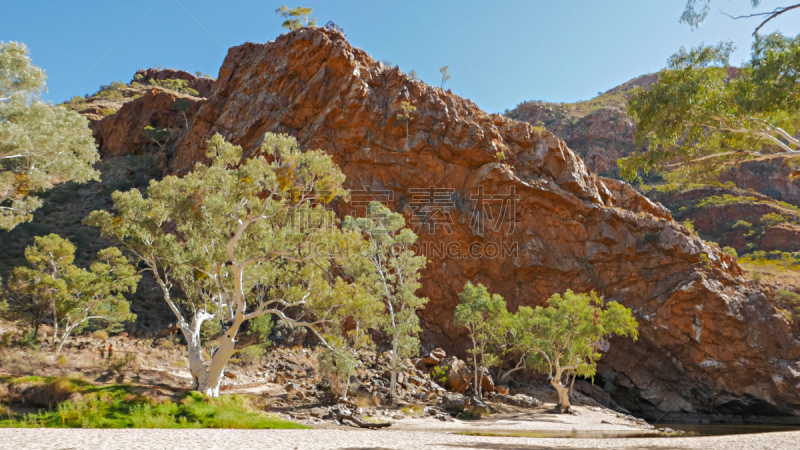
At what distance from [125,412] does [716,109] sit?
72.3ft

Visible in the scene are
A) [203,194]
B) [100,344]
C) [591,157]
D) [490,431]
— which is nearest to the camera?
[203,194]

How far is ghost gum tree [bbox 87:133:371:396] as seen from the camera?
17.6 m

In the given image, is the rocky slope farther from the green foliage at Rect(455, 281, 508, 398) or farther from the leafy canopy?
the green foliage at Rect(455, 281, 508, 398)

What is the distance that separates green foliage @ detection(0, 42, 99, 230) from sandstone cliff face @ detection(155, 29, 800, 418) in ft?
70.2

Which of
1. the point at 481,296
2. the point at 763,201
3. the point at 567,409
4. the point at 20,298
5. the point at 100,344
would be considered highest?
the point at 763,201

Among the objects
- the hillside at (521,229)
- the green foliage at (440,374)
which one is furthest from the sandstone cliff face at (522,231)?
the green foliage at (440,374)

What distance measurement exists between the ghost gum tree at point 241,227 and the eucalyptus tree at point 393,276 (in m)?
6.80

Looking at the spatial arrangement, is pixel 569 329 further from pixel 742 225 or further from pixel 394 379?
pixel 742 225

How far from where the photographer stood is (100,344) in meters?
26.7

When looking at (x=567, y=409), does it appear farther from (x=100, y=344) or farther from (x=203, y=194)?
(x=100, y=344)

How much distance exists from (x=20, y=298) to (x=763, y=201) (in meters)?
94.8

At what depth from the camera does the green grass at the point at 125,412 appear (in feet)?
43.1

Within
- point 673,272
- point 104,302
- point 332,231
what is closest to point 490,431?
point 332,231

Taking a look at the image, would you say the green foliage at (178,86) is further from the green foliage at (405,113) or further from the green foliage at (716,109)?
the green foliage at (716,109)
